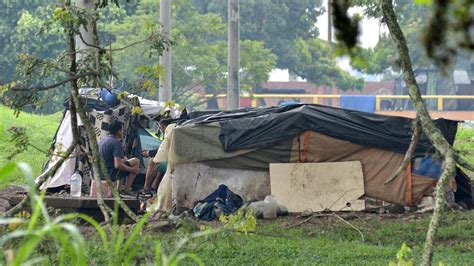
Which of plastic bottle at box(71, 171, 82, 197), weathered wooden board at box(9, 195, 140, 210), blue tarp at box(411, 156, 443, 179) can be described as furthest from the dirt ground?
plastic bottle at box(71, 171, 82, 197)

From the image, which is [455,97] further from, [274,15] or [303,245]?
[303,245]

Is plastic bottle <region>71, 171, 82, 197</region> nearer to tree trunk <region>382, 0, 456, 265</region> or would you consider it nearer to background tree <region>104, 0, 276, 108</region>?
tree trunk <region>382, 0, 456, 265</region>

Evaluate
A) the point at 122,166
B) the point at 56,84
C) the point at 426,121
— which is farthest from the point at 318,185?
the point at 426,121

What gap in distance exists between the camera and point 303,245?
10727 mm

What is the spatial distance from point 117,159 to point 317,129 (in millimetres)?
2834

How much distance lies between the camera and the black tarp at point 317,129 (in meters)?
13.7

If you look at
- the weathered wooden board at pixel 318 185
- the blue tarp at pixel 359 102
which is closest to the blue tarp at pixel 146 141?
the weathered wooden board at pixel 318 185

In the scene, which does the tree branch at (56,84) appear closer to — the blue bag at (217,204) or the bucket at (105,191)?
the bucket at (105,191)

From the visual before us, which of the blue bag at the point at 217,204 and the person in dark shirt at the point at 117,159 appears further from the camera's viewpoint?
the person in dark shirt at the point at 117,159

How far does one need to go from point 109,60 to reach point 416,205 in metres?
5.59

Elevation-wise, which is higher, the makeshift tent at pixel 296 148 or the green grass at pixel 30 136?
the makeshift tent at pixel 296 148

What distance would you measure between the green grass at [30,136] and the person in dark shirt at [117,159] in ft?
11.1

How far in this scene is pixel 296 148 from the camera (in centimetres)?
1377

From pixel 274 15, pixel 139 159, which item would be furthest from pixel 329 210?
pixel 274 15
